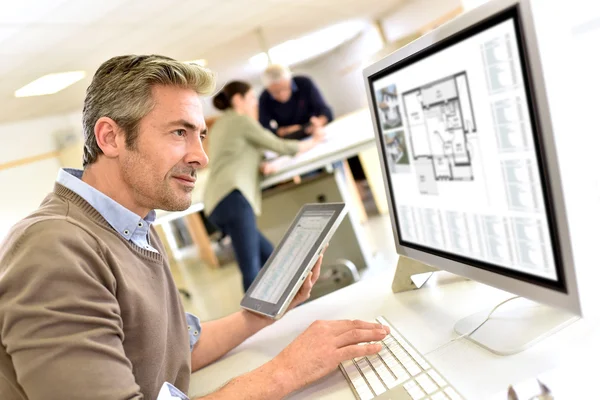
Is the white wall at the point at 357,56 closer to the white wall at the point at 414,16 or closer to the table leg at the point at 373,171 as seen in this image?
the white wall at the point at 414,16

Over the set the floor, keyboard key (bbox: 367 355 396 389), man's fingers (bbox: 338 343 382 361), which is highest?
man's fingers (bbox: 338 343 382 361)

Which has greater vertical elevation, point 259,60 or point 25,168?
point 259,60

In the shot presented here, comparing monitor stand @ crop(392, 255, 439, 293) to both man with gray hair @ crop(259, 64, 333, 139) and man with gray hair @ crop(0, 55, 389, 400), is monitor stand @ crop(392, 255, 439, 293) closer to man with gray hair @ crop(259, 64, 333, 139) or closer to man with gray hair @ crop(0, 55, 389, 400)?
man with gray hair @ crop(0, 55, 389, 400)

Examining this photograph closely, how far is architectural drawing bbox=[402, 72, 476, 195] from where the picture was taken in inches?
24.5

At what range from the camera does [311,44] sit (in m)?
8.42

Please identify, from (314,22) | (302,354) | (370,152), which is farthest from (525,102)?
(314,22)

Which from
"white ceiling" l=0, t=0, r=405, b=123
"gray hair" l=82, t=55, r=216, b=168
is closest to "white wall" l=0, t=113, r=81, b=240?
"white ceiling" l=0, t=0, r=405, b=123

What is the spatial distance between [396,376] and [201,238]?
5120 millimetres

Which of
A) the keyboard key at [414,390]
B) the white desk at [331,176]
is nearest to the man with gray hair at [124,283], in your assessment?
the keyboard key at [414,390]

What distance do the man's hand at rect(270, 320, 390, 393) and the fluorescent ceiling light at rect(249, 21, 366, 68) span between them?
22.3 feet

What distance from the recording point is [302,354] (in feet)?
2.47

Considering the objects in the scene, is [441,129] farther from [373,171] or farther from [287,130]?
[373,171]

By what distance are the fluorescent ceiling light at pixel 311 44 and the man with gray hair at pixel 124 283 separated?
6565mm

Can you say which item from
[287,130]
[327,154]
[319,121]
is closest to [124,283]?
[327,154]
